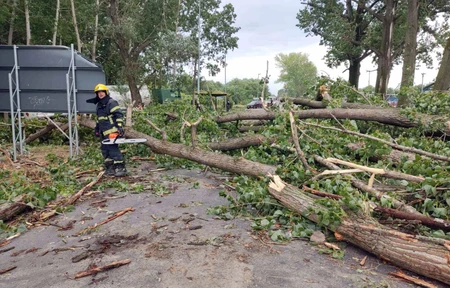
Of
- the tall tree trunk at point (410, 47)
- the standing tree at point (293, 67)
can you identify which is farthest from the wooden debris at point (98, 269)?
the standing tree at point (293, 67)

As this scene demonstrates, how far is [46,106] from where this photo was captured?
7.07 m

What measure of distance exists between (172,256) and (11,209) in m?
2.27

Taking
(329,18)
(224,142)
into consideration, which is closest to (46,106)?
(224,142)

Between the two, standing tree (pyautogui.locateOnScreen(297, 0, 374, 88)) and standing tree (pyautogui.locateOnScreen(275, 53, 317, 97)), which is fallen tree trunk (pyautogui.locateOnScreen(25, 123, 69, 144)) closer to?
standing tree (pyautogui.locateOnScreen(297, 0, 374, 88))

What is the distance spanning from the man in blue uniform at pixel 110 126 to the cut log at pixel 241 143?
1615 mm

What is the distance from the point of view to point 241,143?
19.1 ft

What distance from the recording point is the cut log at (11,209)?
359 centimetres

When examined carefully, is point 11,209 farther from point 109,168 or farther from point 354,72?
point 354,72

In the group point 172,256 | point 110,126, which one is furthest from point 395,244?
point 110,126

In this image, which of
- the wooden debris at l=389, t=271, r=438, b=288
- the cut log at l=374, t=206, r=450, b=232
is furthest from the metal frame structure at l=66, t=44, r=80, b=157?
the wooden debris at l=389, t=271, r=438, b=288

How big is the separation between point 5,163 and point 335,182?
20.2 feet

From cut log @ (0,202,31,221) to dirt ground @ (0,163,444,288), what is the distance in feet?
1.39

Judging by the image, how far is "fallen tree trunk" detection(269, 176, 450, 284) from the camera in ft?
7.18

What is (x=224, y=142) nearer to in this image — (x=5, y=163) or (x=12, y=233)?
(x=12, y=233)
